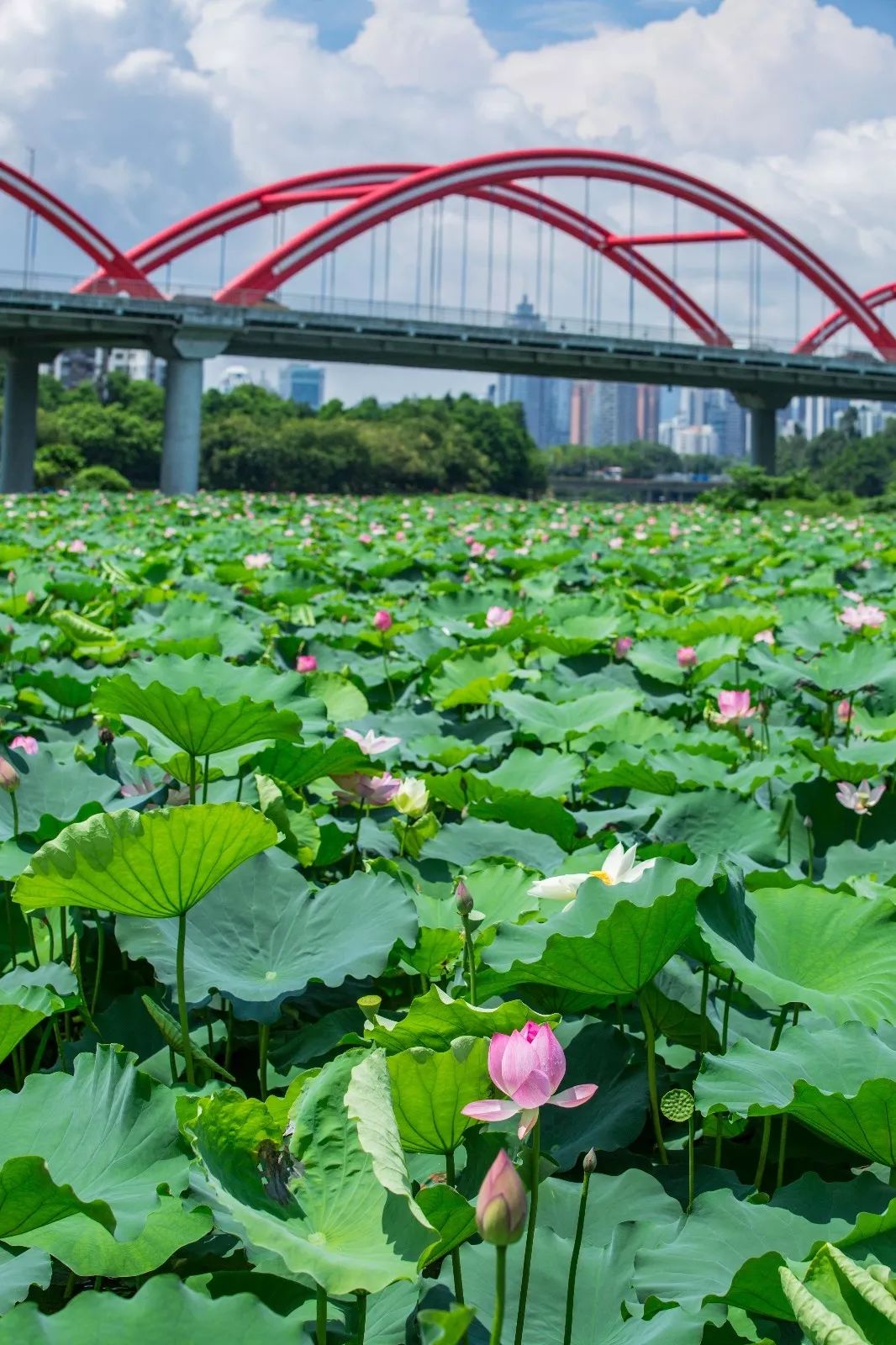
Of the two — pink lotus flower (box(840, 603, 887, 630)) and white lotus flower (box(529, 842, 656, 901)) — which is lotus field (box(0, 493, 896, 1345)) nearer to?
white lotus flower (box(529, 842, 656, 901))

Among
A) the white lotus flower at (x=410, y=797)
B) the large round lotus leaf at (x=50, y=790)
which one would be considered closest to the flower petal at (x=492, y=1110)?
the white lotus flower at (x=410, y=797)

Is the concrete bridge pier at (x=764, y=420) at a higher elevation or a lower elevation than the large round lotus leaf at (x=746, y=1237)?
higher

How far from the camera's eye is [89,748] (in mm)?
2064

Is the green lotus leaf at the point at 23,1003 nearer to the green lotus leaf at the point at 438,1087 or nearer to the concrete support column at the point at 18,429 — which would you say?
the green lotus leaf at the point at 438,1087

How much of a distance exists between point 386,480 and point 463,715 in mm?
33622

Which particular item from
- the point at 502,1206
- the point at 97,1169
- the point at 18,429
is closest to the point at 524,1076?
the point at 502,1206

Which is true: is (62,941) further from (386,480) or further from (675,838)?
(386,480)

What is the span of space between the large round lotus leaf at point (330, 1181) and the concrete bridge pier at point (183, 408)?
23788 millimetres

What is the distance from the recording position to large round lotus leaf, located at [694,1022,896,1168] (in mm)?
795

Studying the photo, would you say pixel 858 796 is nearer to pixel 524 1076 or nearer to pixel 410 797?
pixel 410 797

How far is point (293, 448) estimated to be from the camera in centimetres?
3475

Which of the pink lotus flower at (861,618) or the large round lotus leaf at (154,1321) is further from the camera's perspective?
the pink lotus flower at (861,618)

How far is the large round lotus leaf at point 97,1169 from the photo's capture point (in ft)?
2.43

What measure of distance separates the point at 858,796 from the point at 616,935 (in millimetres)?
869
